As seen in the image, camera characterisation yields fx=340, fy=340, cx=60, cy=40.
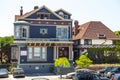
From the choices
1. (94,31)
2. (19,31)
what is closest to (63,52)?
(19,31)

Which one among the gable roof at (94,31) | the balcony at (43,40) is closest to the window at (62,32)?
the balcony at (43,40)

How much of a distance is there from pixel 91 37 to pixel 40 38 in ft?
38.4

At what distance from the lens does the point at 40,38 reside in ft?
188

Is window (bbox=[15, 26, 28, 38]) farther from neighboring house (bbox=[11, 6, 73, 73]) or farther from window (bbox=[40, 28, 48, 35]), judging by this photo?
window (bbox=[40, 28, 48, 35])

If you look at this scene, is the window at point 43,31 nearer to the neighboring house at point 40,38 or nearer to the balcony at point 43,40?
the neighboring house at point 40,38

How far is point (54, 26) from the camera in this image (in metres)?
57.3

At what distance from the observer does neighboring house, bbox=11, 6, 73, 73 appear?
55469mm

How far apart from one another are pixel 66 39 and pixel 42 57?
16.7 ft

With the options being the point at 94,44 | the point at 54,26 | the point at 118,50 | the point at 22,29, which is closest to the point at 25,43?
the point at 22,29

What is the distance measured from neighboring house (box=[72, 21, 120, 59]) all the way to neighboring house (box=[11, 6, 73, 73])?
252 inches

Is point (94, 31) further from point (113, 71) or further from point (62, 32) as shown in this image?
point (113, 71)

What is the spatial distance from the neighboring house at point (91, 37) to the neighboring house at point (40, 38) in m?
6.40

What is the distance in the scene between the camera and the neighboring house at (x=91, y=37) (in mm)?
63656

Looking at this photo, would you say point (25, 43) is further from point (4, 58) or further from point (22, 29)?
point (4, 58)
